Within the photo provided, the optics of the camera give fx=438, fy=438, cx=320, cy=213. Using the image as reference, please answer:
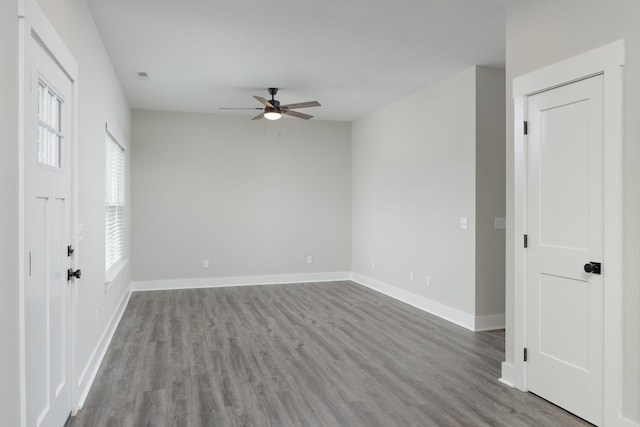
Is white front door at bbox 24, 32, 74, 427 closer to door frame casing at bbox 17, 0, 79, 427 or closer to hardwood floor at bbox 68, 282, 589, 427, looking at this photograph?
door frame casing at bbox 17, 0, 79, 427

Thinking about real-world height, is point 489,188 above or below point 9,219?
above

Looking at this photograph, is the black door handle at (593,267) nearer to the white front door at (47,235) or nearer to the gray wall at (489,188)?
the gray wall at (489,188)

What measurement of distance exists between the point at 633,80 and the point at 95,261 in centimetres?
396

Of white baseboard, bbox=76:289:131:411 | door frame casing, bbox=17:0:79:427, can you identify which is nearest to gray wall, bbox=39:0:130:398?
white baseboard, bbox=76:289:131:411

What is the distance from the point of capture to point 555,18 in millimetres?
2926

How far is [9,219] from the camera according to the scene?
5.39 feet

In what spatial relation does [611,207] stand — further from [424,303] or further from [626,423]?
[424,303]

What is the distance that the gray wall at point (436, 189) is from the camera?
191 inches

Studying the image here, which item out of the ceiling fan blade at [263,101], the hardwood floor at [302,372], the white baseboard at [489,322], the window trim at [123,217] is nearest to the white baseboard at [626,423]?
the hardwood floor at [302,372]

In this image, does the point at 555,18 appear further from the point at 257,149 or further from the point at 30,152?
the point at 257,149

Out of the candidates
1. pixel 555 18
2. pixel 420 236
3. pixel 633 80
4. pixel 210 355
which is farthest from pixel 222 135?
pixel 633 80

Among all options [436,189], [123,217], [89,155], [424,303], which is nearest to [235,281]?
[123,217]

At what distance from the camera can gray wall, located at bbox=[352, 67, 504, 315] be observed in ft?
15.9

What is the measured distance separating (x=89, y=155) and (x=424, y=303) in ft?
13.8
